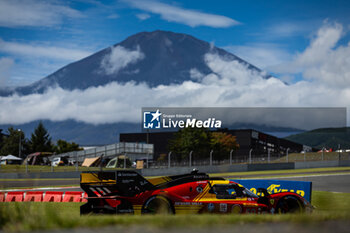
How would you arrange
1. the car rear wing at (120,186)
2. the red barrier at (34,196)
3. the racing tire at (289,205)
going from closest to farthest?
the car rear wing at (120,186), the racing tire at (289,205), the red barrier at (34,196)

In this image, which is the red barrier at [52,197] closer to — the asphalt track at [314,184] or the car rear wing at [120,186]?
the asphalt track at [314,184]

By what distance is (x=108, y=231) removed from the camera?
5.69m

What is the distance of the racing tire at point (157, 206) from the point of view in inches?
444

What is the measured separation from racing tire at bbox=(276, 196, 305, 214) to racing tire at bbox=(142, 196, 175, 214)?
9.42 feet

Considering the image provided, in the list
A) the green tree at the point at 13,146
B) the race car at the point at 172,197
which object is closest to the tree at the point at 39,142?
the green tree at the point at 13,146

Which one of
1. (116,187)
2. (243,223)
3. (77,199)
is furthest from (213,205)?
(77,199)

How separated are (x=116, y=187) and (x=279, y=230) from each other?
6.47 meters

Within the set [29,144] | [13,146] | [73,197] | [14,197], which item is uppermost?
[29,144]

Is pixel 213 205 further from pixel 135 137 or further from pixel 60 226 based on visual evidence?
pixel 135 137

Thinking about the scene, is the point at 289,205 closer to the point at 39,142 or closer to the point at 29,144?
the point at 39,142

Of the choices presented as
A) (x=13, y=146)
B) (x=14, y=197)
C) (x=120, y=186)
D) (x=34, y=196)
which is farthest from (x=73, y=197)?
(x=13, y=146)

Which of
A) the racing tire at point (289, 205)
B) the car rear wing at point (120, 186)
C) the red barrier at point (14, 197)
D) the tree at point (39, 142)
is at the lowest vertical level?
the red barrier at point (14, 197)

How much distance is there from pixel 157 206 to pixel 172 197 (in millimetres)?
451

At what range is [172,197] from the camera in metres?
11.5
